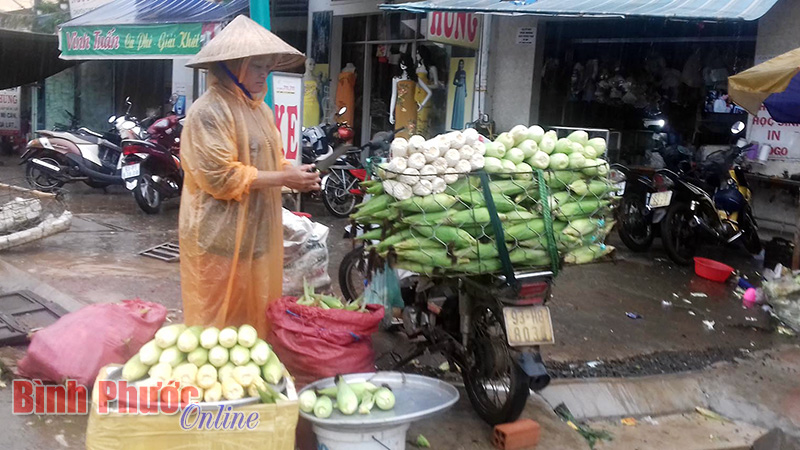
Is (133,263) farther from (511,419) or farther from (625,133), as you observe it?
(625,133)

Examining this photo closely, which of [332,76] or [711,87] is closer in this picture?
[711,87]

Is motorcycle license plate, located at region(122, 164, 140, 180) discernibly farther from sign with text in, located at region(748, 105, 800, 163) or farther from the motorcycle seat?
sign with text in, located at region(748, 105, 800, 163)

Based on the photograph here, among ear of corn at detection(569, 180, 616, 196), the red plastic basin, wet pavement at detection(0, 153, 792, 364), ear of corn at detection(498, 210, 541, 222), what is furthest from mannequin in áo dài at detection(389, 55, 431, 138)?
ear of corn at detection(498, 210, 541, 222)

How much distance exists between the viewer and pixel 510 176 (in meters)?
3.61

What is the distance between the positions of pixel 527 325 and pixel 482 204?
24.5 inches

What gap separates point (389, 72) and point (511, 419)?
9520mm

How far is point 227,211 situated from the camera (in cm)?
347

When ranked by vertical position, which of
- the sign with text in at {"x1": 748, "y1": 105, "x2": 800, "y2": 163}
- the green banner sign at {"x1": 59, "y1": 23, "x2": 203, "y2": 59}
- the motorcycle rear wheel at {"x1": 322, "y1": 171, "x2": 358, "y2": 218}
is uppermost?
the green banner sign at {"x1": 59, "y1": 23, "x2": 203, "y2": 59}

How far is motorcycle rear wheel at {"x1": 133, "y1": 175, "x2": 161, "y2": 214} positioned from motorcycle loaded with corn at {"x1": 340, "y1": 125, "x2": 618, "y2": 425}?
5825mm

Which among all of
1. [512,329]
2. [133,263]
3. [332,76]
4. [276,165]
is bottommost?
[133,263]

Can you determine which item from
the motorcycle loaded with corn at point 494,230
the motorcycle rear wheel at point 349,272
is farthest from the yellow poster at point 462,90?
the motorcycle loaded with corn at point 494,230

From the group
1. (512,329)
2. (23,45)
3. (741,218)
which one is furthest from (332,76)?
(512,329)

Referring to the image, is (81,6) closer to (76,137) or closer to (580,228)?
(76,137)

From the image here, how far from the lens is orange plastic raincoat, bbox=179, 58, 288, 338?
11.0ft
